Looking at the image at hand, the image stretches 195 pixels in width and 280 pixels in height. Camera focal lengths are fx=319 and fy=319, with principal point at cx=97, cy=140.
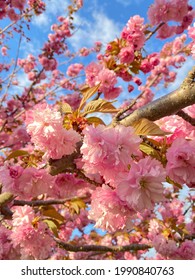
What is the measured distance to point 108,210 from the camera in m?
1.38

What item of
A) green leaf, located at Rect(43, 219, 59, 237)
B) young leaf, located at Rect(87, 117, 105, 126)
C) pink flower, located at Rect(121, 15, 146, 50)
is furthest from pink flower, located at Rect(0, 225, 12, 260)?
pink flower, located at Rect(121, 15, 146, 50)

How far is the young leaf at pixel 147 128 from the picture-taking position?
50.1 inches

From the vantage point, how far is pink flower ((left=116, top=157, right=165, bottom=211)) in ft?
3.99

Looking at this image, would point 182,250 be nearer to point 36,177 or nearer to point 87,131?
point 36,177

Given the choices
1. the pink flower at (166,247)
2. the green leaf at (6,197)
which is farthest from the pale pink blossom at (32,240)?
the pink flower at (166,247)

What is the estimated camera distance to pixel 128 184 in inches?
48.9

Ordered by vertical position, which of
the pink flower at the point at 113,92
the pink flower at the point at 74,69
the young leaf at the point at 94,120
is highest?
the pink flower at the point at 74,69

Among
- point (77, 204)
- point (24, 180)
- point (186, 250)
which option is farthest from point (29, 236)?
point (186, 250)

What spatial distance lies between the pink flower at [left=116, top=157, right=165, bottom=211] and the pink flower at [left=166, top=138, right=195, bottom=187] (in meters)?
0.06

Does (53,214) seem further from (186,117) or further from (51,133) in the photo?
(186,117)

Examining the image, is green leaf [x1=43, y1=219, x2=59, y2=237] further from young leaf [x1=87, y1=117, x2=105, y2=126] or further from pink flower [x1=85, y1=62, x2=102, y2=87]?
pink flower [x1=85, y1=62, x2=102, y2=87]

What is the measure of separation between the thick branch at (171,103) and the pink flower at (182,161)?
0.18 metres

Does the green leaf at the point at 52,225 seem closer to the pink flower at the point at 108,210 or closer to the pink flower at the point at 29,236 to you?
the pink flower at the point at 29,236
